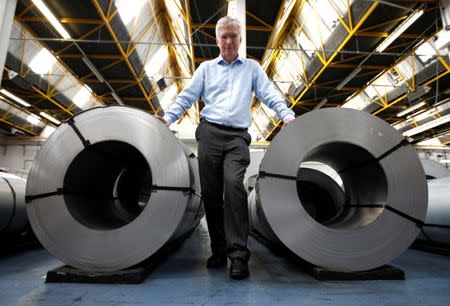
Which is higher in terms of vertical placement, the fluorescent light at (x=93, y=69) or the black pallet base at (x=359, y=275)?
the fluorescent light at (x=93, y=69)

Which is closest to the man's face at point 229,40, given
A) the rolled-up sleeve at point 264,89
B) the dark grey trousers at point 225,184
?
the rolled-up sleeve at point 264,89

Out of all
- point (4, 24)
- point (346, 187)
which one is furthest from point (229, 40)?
point (4, 24)

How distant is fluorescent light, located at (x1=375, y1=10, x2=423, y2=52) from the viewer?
580 centimetres

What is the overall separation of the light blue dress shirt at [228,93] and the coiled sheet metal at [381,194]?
0.22 metres

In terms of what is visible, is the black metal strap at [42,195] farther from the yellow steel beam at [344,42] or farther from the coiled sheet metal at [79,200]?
the yellow steel beam at [344,42]

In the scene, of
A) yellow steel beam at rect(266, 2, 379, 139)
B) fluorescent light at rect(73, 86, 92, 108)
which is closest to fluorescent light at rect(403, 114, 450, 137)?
yellow steel beam at rect(266, 2, 379, 139)

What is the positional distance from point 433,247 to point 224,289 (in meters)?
1.89

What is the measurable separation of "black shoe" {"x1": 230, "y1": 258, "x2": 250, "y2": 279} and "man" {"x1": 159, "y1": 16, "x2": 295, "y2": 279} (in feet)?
0.18

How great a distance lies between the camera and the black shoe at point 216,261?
1574 millimetres

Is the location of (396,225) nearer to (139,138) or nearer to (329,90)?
(139,138)

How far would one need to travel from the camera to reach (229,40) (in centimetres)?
163

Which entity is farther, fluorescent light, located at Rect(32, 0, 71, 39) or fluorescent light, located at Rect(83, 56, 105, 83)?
fluorescent light, located at Rect(83, 56, 105, 83)

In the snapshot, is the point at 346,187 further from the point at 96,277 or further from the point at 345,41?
the point at 345,41

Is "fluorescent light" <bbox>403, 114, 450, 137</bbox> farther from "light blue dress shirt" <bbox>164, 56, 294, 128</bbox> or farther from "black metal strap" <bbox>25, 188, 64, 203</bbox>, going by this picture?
"black metal strap" <bbox>25, 188, 64, 203</bbox>
